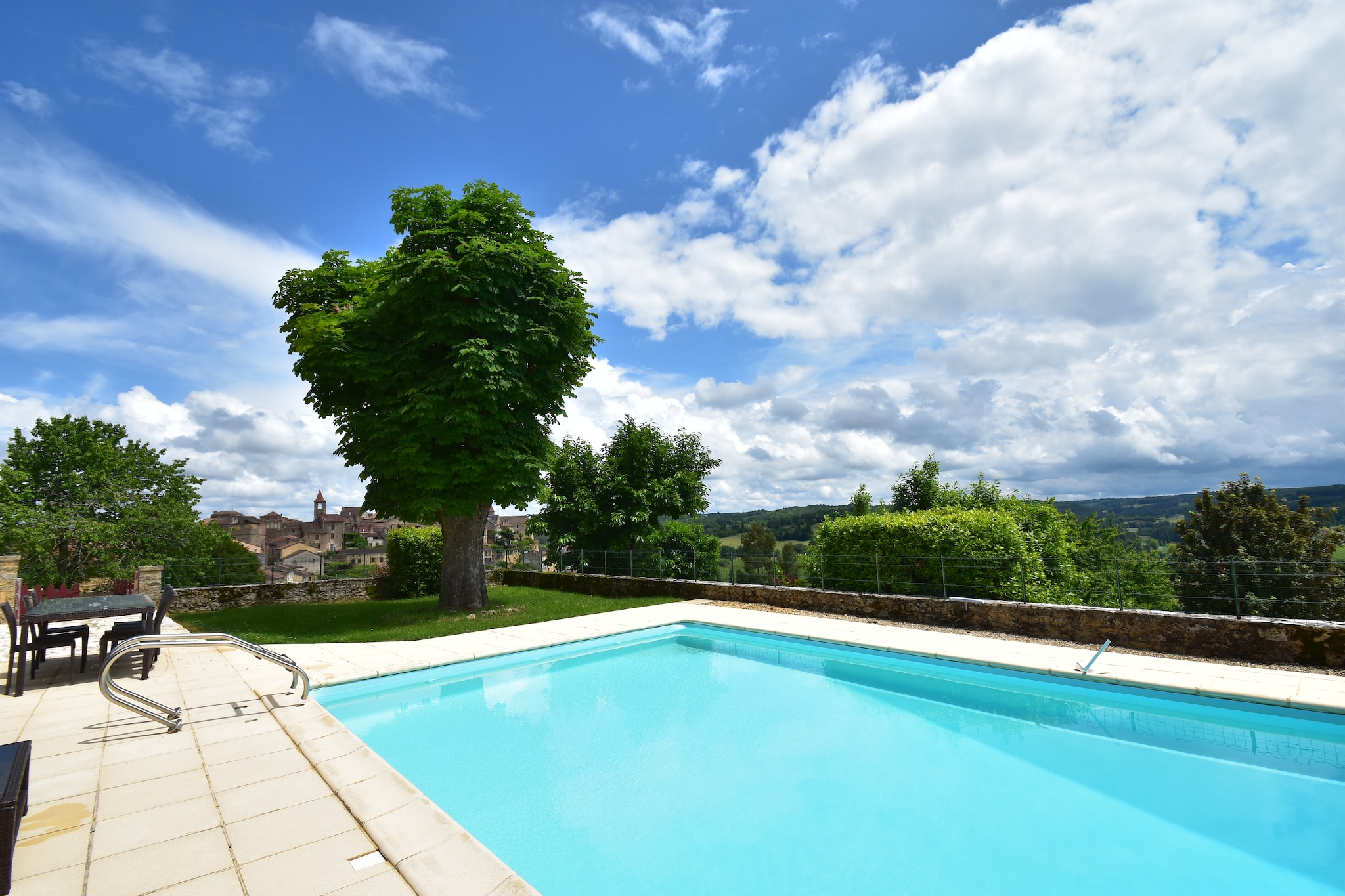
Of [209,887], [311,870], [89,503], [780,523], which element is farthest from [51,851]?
[780,523]

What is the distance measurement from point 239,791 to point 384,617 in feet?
35.2

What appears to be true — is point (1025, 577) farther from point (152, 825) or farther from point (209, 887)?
point (152, 825)

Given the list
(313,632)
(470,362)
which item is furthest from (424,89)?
(313,632)

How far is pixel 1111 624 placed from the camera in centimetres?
965

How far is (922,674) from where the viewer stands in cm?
907

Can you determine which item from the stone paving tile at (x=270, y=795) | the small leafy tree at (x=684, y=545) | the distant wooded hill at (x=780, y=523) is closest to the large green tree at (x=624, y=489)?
the small leafy tree at (x=684, y=545)

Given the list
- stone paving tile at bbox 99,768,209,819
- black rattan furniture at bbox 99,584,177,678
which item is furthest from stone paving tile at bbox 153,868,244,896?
black rattan furniture at bbox 99,584,177,678

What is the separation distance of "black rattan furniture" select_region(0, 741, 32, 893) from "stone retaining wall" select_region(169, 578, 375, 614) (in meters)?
17.2

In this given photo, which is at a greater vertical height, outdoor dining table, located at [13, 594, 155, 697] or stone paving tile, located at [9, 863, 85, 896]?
outdoor dining table, located at [13, 594, 155, 697]

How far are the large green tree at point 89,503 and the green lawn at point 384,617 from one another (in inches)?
543

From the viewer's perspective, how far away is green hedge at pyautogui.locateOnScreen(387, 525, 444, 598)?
20.0 meters

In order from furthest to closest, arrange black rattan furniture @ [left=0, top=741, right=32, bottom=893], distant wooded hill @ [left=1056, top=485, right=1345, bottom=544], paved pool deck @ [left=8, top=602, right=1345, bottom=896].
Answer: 1. distant wooded hill @ [left=1056, top=485, right=1345, bottom=544]
2. paved pool deck @ [left=8, top=602, right=1345, bottom=896]
3. black rattan furniture @ [left=0, top=741, right=32, bottom=893]

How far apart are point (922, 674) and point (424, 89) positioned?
1412 centimetres

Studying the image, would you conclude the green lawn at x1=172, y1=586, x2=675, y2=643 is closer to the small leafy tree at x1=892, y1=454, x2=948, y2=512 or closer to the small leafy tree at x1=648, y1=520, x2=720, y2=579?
the small leafy tree at x1=648, y1=520, x2=720, y2=579
